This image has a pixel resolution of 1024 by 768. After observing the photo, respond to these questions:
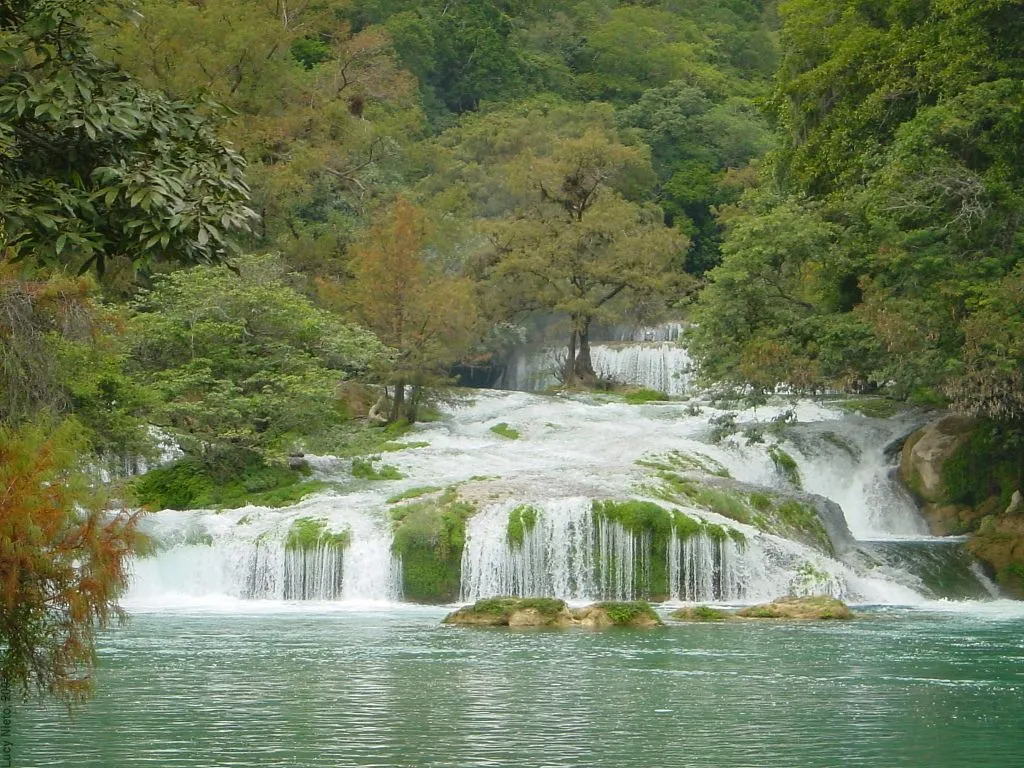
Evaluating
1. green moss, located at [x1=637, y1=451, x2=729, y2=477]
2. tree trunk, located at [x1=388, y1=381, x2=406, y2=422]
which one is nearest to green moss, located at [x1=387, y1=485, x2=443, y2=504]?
green moss, located at [x1=637, y1=451, x2=729, y2=477]

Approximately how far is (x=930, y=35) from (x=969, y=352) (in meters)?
7.03

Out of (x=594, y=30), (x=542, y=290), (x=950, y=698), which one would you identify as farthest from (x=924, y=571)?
(x=594, y=30)

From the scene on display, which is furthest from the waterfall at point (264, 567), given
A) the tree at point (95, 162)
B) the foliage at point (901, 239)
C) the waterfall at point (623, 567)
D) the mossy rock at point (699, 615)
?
the tree at point (95, 162)

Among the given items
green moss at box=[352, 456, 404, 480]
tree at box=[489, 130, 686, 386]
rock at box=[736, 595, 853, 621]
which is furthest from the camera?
tree at box=[489, 130, 686, 386]

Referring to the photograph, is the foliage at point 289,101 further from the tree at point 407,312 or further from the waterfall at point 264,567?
the waterfall at point 264,567

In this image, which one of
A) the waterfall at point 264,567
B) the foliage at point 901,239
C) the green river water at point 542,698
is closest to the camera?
the green river water at point 542,698

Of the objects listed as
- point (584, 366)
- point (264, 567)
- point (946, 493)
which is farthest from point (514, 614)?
point (584, 366)

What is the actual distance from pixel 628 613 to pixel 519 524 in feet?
15.5

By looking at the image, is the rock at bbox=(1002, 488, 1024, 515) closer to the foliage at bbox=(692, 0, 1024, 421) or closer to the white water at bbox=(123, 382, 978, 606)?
the foliage at bbox=(692, 0, 1024, 421)

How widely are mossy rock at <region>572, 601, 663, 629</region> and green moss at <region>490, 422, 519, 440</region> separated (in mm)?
15726

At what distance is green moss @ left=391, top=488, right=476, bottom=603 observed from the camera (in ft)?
88.0

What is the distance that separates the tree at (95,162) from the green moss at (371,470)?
24293 mm

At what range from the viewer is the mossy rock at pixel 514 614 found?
22.8 metres

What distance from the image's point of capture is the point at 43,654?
9.76 m
